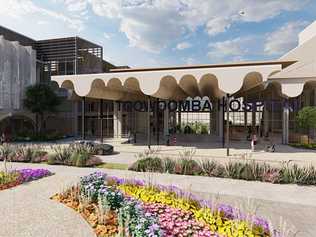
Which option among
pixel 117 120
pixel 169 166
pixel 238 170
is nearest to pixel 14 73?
pixel 117 120

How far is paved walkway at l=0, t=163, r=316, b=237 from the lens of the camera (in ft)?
23.1

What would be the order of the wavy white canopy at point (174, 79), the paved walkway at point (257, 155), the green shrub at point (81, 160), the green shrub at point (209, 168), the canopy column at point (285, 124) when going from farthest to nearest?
the canopy column at point (285, 124) → the wavy white canopy at point (174, 79) → the paved walkway at point (257, 155) → the green shrub at point (81, 160) → the green shrub at point (209, 168)

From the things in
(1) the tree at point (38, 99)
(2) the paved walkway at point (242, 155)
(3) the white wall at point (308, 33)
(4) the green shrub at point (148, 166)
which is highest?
(3) the white wall at point (308, 33)

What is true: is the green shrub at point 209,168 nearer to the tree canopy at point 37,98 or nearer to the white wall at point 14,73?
the tree canopy at point 37,98

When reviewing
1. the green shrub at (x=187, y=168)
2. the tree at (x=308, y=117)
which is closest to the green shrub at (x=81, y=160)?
the green shrub at (x=187, y=168)

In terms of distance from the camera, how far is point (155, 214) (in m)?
7.14

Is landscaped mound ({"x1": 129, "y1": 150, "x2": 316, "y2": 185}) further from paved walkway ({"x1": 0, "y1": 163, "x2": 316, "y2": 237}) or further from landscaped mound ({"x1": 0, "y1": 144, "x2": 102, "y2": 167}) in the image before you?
landscaped mound ({"x1": 0, "y1": 144, "x2": 102, "y2": 167})

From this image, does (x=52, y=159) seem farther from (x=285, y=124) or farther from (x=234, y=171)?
(x=285, y=124)

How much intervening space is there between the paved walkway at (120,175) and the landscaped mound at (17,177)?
0.49 m

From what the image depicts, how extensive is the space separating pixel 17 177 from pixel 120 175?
4.76m

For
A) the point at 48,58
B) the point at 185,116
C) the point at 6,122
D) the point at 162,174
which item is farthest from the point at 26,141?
the point at 185,116

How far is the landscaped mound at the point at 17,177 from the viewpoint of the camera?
11328 millimetres

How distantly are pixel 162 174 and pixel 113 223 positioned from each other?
7564mm

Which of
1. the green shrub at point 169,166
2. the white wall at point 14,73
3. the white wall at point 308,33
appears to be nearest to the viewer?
the green shrub at point 169,166
